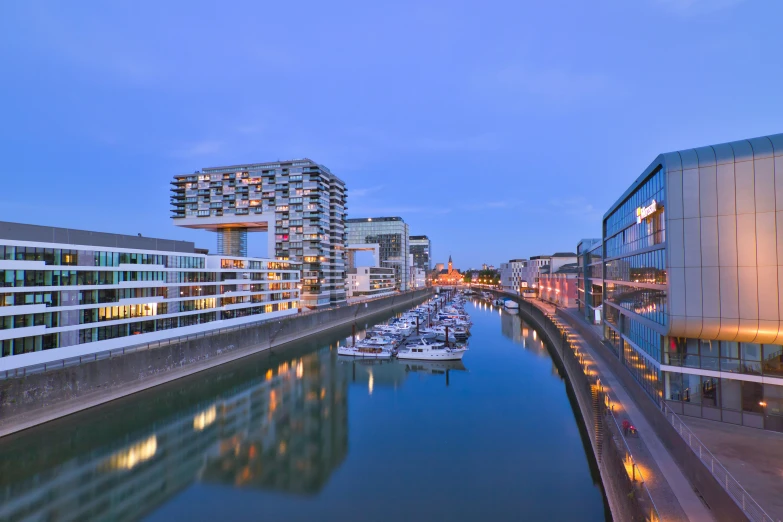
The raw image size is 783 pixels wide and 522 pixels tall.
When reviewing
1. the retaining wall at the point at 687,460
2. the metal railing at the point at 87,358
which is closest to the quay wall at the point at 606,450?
the retaining wall at the point at 687,460

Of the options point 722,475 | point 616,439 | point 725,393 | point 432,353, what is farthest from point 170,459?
point 432,353

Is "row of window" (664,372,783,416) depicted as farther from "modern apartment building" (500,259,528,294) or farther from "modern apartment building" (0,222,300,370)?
"modern apartment building" (500,259,528,294)

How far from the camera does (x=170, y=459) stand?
2742 cm

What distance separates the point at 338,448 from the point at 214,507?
9.29m

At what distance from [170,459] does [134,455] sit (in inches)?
103

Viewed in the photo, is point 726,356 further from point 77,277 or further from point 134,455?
point 77,277

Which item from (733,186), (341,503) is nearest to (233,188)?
(341,503)

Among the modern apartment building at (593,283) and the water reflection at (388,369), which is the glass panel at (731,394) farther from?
the water reflection at (388,369)

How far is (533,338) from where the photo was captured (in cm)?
7338

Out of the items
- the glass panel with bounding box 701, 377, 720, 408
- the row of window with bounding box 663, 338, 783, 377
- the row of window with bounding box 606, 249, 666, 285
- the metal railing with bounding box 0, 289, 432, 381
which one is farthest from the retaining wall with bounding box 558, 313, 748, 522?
the metal railing with bounding box 0, 289, 432, 381

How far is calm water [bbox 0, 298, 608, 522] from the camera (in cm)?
2172

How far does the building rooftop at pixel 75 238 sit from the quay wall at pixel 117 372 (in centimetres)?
1068

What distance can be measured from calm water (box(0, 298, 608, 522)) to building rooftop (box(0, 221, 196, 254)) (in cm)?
1521

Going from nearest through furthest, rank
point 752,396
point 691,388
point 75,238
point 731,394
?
point 752,396 < point 731,394 < point 691,388 < point 75,238
